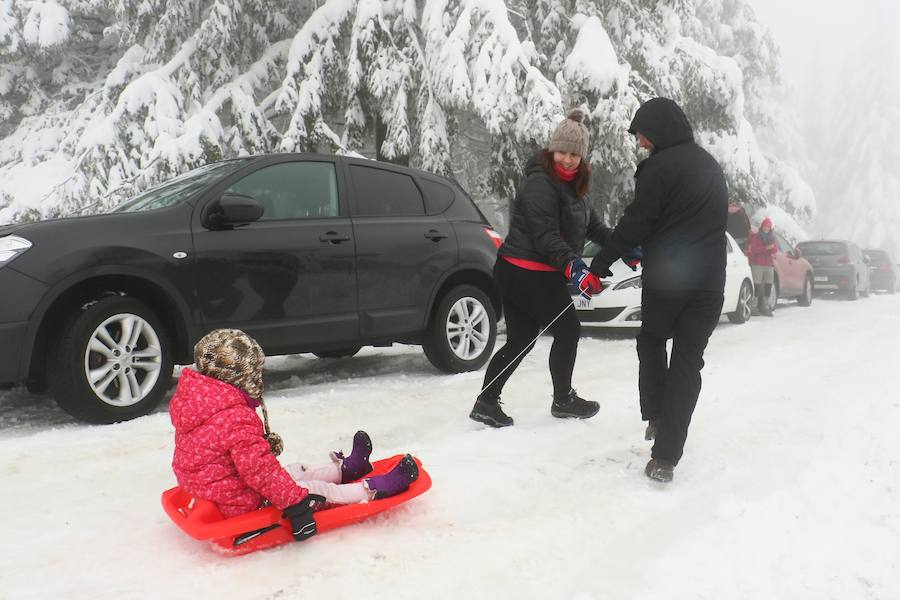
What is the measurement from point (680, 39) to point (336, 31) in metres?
6.64

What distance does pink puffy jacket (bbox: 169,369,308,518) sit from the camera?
2553mm

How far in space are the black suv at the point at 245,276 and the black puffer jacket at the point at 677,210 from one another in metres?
2.53

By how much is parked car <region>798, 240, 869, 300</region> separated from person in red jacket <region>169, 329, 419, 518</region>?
18.0m

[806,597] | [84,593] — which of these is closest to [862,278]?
[806,597]

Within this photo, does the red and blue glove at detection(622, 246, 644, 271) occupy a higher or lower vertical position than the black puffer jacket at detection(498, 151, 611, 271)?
lower

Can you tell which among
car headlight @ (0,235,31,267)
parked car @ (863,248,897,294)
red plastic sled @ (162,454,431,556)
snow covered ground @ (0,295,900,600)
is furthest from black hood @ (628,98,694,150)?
parked car @ (863,248,897,294)

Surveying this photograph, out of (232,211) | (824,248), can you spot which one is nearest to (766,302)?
(824,248)

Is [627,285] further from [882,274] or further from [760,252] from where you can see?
Result: [882,274]

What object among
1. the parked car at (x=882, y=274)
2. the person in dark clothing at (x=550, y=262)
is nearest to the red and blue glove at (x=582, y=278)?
the person in dark clothing at (x=550, y=262)

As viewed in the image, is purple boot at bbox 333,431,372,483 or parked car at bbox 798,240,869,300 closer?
purple boot at bbox 333,431,372,483

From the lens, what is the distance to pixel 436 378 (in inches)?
236

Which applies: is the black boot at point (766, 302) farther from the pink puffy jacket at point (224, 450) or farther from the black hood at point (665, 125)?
the pink puffy jacket at point (224, 450)

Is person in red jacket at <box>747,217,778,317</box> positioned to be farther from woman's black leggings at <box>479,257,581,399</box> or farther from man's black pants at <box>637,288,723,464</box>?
man's black pants at <box>637,288,723,464</box>

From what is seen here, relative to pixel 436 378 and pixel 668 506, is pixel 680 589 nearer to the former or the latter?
pixel 668 506
